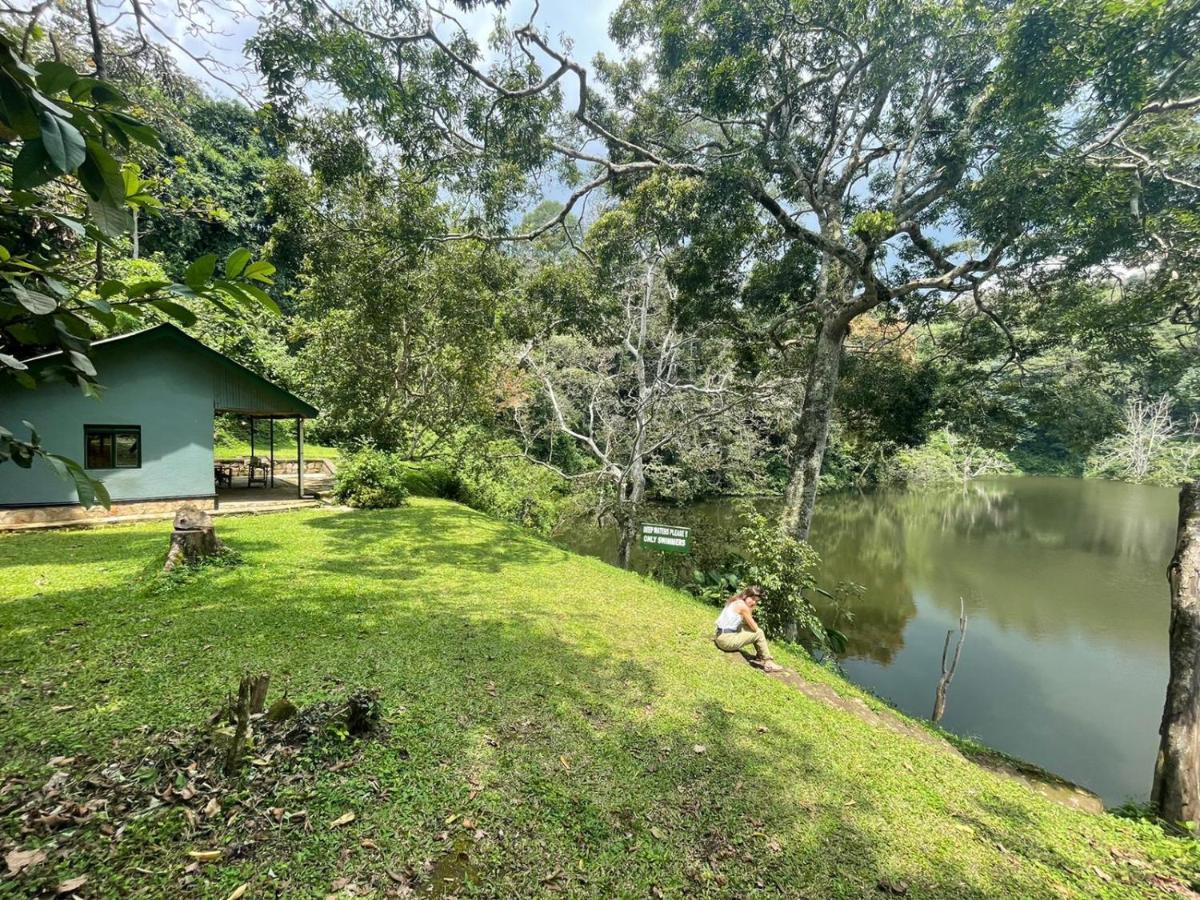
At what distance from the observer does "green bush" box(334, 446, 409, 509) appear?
1163 cm

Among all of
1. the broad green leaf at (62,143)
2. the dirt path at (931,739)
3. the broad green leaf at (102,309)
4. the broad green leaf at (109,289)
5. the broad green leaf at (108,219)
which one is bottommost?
the dirt path at (931,739)

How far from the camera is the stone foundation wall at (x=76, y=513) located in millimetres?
8062

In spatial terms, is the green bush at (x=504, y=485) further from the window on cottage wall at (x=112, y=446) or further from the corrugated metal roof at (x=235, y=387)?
the window on cottage wall at (x=112, y=446)

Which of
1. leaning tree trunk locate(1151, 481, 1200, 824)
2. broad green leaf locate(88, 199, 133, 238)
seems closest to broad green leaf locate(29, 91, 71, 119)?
broad green leaf locate(88, 199, 133, 238)

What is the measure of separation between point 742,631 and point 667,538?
8.51 feet

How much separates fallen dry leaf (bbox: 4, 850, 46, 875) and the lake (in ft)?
30.4

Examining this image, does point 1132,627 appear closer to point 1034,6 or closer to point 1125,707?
point 1125,707

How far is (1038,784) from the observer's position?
17.4 feet

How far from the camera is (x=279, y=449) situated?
21.7m

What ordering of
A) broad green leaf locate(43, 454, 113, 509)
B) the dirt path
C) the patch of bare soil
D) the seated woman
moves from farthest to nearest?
the seated woman
the dirt path
the patch of bare soil
broad green leaf locate(43, 454, 113, 509)

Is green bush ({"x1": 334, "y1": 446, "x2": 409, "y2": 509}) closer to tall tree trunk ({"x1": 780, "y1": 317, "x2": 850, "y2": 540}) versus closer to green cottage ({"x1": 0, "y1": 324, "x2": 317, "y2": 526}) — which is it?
green cottage ({"x1": 0, "y1": 324, "x2": 317, "y2": 526})

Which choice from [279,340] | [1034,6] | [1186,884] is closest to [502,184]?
[1034,6]

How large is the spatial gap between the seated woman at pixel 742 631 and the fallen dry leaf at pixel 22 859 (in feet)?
17.5

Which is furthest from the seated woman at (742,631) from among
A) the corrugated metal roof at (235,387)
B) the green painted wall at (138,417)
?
the green painted wall at (138,417)
